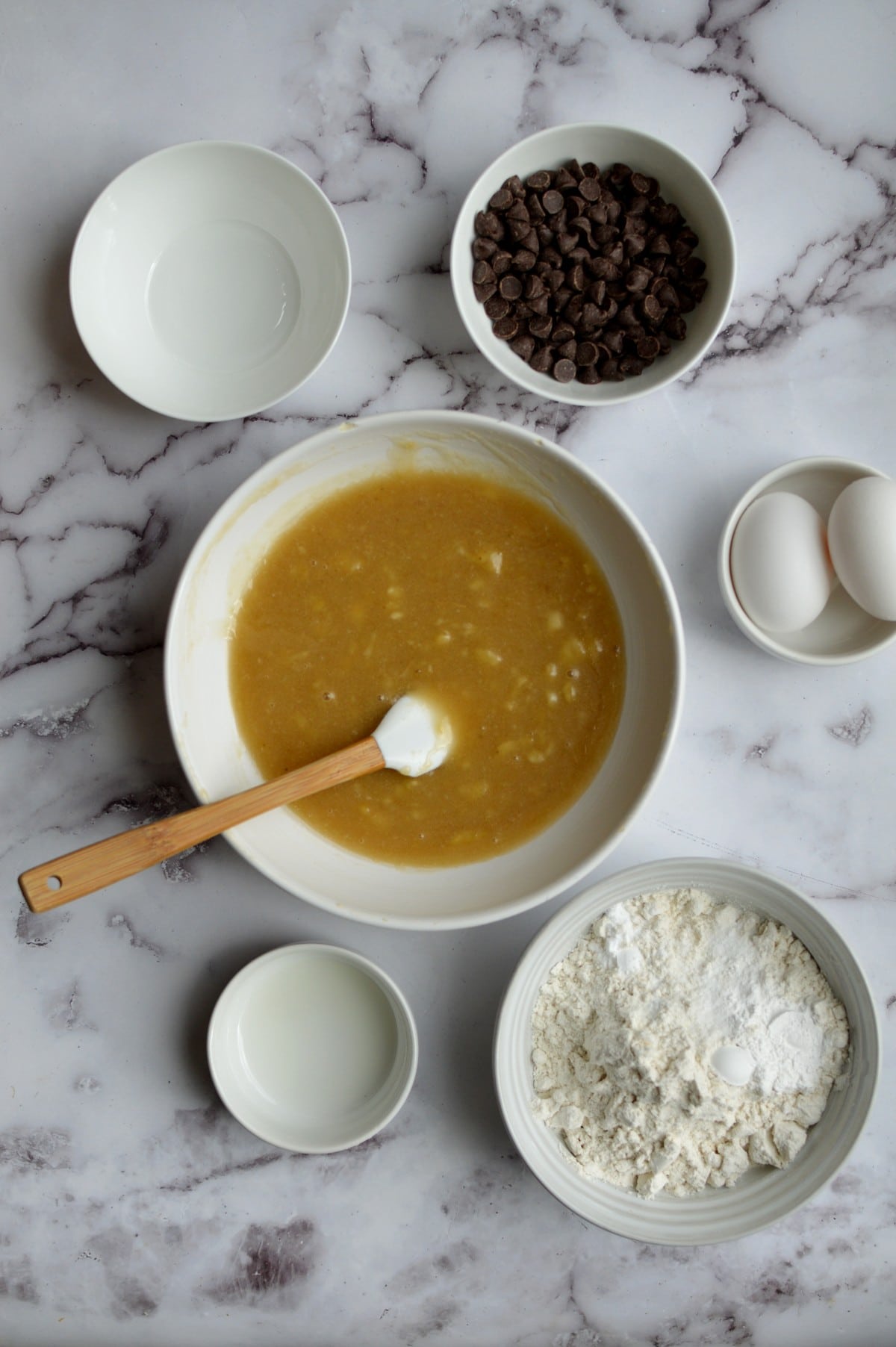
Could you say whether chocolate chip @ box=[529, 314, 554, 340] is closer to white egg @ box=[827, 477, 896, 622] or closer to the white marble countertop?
the white marble countertop

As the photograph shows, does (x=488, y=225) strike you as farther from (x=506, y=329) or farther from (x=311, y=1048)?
(x=311, y=1048)

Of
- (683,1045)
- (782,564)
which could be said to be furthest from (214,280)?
(683,1045)

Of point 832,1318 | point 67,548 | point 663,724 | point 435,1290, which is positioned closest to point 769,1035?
point 663,724

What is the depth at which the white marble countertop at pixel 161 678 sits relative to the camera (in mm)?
1803

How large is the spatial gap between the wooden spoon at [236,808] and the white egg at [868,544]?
2.50ft

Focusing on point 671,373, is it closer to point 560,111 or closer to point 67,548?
point 560,111

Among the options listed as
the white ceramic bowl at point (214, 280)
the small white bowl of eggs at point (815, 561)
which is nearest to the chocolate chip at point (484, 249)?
the white ceramic bowl at point (214, 280)

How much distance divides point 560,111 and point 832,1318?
244cm

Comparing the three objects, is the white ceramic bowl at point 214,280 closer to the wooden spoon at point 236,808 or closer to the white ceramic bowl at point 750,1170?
the wooden spoon at point 236,808

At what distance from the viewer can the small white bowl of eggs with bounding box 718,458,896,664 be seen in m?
1.65

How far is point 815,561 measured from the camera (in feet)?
5.59

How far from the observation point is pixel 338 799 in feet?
5.73

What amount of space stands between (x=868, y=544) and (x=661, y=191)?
76cm

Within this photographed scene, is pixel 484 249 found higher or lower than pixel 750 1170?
higher
